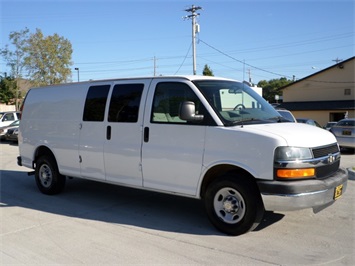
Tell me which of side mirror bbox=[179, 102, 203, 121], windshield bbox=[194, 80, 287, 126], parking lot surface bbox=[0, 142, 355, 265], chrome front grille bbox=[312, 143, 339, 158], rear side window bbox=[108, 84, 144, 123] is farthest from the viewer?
rear side window bbox=[108, 84, 144, 123]

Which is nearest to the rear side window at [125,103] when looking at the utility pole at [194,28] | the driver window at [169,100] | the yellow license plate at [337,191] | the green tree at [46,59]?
the driver window at [169,100]

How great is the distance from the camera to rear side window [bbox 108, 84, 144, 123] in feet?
19.7

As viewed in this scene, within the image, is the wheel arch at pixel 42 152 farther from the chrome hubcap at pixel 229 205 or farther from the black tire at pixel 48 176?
the chrome hubcap at pixel 229 205

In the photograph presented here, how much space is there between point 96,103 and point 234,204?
10.2ft

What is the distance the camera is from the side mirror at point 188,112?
5.11 meters

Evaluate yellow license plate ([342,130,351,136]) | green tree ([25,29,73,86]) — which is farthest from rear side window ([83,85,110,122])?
green tree ([25,29,73,86])

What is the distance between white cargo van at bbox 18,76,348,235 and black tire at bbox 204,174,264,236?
13 mm

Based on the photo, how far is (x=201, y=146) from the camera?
5.22m

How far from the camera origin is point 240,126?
5031 millimetres

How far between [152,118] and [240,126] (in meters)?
1.42

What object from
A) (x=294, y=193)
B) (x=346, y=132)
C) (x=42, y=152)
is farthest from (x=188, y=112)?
(x=346, y=132)

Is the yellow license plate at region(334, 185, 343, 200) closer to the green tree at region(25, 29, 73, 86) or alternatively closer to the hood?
the hood

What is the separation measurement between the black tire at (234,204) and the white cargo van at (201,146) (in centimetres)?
1

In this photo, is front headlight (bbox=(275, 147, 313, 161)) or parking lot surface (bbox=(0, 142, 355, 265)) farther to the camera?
front headlight (bbox=(275, 147, 313, 161))
